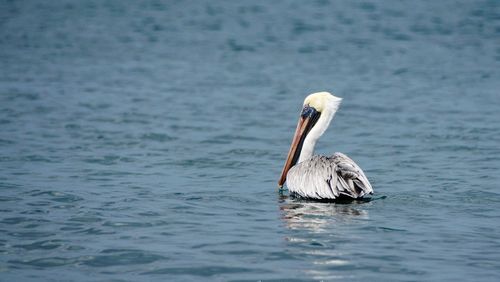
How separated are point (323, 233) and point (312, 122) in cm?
257

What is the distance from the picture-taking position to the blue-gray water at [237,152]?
632cm

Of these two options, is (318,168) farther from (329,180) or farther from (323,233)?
(323,233)

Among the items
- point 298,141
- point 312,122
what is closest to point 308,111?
point 312,122

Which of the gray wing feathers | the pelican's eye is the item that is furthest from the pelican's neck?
the gray wing feathers

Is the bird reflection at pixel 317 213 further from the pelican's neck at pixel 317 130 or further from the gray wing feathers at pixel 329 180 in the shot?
the pelican's neck at pixel 317 130

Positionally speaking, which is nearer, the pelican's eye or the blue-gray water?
the blue-gray water

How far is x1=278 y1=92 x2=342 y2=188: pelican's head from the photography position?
9156 mm

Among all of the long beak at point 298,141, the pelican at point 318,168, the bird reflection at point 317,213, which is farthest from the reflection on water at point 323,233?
the long beak at point 298,141

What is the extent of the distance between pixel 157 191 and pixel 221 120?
13.7ft

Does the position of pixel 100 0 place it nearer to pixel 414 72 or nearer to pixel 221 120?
pixel 414 72

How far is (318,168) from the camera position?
818 cm

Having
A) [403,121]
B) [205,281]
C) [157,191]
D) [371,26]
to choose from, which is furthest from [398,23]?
[205,281]

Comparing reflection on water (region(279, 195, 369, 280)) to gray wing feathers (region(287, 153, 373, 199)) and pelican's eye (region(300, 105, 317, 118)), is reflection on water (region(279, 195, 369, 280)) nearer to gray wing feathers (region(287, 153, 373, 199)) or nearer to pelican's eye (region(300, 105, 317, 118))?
gray wing feathers (region(287, 153, 373, 199))

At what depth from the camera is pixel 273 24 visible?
85.1 feet
